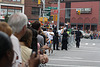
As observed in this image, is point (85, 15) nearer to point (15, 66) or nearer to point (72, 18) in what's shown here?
point (72, 18)

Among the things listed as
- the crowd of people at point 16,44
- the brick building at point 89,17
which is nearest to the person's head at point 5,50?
the crowd of people at point 16,44

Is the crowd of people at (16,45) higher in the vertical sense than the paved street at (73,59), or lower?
higher

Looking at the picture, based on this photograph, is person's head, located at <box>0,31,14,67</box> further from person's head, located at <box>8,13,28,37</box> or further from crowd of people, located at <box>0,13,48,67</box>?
person's head, located at <box>8,13,28,37</box>

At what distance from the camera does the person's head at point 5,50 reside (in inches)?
65.1

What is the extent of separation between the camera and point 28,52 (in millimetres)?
3371

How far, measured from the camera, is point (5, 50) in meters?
1.68

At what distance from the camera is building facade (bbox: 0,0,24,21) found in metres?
60.3

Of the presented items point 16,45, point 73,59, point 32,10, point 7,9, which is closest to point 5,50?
point 16,45

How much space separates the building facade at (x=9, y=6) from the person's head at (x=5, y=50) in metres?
58.9

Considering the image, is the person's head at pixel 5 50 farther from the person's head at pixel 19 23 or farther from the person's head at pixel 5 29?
the person's head at pixel 19 23

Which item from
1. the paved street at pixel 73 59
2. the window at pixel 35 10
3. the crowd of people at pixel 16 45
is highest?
the crowd of people at pixel 16 45

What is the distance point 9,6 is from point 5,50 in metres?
61.2

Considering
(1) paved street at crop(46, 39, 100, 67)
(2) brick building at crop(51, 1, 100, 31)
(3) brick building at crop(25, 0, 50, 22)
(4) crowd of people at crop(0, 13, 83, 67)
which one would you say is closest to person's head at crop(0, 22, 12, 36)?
(4) crowd of people at crop(0, 13, 83, 67)

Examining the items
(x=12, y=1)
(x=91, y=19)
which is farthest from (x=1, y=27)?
(x=91, y=19)
